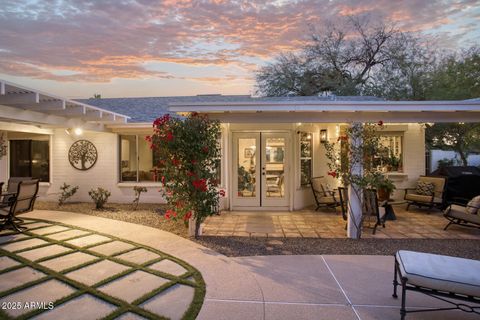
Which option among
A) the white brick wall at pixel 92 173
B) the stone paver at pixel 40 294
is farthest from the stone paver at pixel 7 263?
the white brick wall at pixel 92 173

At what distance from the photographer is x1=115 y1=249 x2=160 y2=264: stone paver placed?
460 centimetres

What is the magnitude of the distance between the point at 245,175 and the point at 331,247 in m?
3.96

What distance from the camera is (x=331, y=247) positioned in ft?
17.9

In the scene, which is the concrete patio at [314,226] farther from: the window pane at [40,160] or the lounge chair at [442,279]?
the window pane at [40,160]

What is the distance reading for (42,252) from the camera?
485 cm

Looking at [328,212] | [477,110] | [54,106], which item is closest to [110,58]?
[54,106]

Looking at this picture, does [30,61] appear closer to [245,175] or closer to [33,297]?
[245,175]

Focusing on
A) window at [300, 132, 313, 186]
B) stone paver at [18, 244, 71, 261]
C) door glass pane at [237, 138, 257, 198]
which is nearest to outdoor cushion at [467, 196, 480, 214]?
window at [300, 132, 313, 186]

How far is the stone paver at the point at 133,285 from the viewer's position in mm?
3484

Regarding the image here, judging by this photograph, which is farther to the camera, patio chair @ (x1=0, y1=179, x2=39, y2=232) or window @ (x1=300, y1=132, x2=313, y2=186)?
window @ (x1=300, y1=132, x2=313, y2=186)

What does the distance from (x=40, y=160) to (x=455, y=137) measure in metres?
17.2

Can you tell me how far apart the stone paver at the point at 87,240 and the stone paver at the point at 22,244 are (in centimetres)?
51

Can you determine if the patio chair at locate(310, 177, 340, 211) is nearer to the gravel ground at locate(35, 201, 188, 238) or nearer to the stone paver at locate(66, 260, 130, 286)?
the gravel ground at locate(35, 201, 188, 238)

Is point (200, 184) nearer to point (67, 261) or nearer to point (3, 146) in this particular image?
point (67, 261)
